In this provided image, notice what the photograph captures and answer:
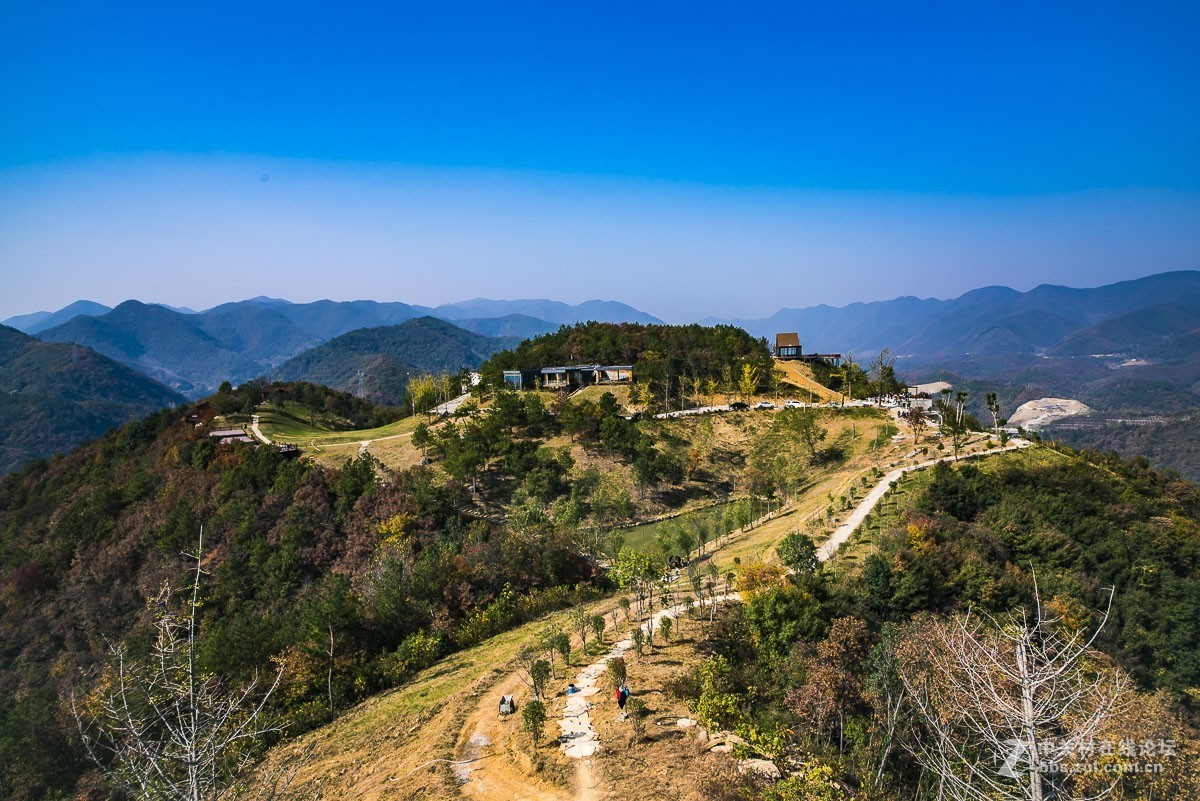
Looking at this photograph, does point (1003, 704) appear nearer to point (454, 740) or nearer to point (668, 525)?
point (454, 740)

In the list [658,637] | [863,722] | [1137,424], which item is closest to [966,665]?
[863,722]

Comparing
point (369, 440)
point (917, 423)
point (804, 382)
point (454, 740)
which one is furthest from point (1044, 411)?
point (454, 740)

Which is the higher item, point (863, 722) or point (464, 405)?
point (464, 405)

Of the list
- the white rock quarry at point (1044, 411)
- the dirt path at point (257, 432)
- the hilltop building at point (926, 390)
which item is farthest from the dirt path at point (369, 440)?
the white rock quarry at point (1044, 411)

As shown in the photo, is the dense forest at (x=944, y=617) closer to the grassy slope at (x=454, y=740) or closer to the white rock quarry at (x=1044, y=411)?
the grassy slope at (x=454, y=740)

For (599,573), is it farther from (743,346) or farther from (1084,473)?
(743,346)

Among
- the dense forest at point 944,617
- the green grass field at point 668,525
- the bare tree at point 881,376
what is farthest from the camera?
the bare tree at point 881,376

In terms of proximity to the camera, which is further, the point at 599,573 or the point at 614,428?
the point at 614,428
